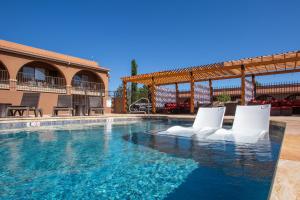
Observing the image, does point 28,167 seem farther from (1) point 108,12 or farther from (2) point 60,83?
(1) point 108,12

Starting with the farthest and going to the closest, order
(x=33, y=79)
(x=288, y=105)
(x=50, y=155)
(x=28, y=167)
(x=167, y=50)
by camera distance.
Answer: (x=167, y=50) < (x=33, y=79) < (x=288, y=105) < (x=50, y=155) < (x=28, y=167)

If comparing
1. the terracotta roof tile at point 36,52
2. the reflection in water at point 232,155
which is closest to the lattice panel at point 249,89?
the reflection in water at point 232,155

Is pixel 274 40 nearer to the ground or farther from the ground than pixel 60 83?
farther from the ground

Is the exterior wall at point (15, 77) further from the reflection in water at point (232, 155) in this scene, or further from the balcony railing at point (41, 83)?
the reflection in water at point (232, 155)

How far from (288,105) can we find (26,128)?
13181mm

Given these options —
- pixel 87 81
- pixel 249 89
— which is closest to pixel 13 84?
pixel 87 81

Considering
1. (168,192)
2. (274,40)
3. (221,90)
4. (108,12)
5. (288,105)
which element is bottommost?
(168,192)

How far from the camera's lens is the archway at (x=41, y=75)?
16.2 m

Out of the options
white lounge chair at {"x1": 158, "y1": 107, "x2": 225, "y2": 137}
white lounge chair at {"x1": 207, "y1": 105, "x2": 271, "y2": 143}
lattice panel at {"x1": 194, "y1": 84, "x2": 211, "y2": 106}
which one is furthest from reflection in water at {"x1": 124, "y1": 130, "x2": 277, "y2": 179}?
lattice panel at {"x1": 194, "y1": 84, "x2": 211, "y2": 106}

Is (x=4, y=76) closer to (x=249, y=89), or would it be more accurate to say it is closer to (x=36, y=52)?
(x=36, y=52)

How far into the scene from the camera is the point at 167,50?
86.1 ft

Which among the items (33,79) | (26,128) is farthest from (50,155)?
(33,79)

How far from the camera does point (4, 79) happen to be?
Answer: 47.8ft

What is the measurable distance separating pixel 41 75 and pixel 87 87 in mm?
3915
